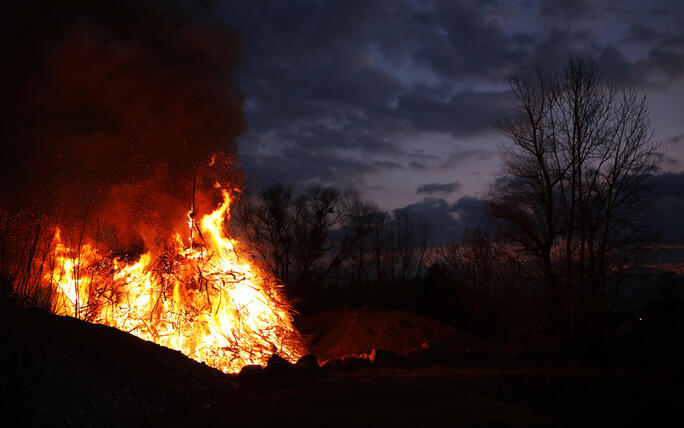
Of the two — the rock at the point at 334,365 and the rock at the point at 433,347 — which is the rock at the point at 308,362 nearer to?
the rock at the point at 334,365

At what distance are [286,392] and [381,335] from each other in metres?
8.09

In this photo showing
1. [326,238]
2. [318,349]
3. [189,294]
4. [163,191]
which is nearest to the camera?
[189,294]

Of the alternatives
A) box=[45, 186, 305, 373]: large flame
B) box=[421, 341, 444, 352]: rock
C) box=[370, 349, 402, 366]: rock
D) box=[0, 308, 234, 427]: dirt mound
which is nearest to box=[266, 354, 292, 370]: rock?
box=[0, 308, 234, 427]: dirt mound

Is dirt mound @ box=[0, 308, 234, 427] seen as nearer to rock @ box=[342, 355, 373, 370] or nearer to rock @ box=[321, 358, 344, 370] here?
rock @ box=[321, 358, 344, 370]

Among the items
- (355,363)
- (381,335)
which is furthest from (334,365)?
(381,335)

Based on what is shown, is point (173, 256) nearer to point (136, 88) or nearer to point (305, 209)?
point (136, 88)

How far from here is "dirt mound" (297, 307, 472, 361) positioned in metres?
15.0

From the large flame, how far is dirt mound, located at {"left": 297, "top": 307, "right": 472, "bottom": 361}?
2.99 meters

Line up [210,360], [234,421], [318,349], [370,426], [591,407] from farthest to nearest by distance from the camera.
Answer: [318,349], [210,360], [591,407], [234,421], [370,426]

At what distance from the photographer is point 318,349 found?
623 inches

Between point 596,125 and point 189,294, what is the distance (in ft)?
44.4

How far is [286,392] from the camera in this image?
7641mm

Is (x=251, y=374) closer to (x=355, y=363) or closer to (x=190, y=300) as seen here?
(x=355, y=363)

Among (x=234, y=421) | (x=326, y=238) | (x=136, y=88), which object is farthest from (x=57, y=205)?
(x=326, y=238)
